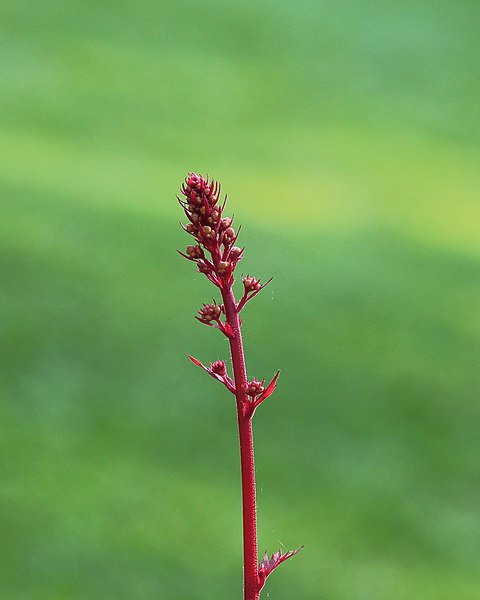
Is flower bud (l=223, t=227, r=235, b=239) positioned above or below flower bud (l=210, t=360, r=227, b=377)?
above

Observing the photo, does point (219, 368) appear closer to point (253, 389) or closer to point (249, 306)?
point (253, 389)

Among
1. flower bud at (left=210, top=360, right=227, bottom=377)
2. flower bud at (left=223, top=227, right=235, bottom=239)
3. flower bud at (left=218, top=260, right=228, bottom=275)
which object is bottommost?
flower bud at (left=210, top=360, right=227, bottom=377)

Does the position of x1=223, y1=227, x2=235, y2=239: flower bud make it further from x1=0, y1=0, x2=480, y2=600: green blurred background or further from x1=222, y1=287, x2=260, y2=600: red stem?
x1=0, y1=0, x2=480, y2=600: green blurred background

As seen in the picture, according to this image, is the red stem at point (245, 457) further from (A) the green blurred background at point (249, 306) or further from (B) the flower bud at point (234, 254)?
(A) the green blurred background at point (249, 306)

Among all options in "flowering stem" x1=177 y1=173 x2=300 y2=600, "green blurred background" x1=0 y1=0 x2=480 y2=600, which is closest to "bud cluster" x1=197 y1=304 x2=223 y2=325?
"flowering stem" x1=177 y1=173 x2=300 y2=600

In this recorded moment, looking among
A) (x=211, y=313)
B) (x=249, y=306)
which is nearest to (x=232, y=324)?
(x=211, y=313)
